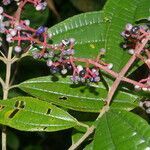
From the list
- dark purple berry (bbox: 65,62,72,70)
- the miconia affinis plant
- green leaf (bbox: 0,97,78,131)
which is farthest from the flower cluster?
green leaf (bbox: 0,97,78,131)

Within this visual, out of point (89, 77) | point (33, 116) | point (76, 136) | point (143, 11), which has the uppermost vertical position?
point (143, 11)

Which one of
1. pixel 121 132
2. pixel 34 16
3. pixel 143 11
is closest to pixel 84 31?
pixel 143 11

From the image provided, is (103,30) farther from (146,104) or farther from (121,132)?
(121,132)

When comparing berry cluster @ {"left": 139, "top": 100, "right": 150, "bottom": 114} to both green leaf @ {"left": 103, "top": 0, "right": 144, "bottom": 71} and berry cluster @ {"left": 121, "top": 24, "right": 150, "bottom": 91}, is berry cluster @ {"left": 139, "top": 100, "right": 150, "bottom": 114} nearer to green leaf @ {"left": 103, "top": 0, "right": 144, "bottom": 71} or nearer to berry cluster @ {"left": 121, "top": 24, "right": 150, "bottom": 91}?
Result: berry cluster @ {"left": 121, "top": 24, "right": 150, "bottom": 91}

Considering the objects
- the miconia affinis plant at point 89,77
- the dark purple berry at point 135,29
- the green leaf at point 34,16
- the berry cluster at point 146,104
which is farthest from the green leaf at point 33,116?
the green leaf at point 34,16

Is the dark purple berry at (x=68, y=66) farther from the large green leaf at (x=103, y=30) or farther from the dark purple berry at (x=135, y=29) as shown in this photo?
the dark purple berry at (x=135, y=29)

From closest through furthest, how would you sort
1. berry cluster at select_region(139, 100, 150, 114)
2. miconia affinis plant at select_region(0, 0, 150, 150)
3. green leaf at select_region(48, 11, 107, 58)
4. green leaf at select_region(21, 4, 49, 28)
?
miconia affinis plant at select_region(0, 0, 150, 150), berry cluster at select_region(139, 100, 150, 114), green leaf at select_region(48, 11, 107, 58), green leaf at select_region(21, 4, 49, 28)
